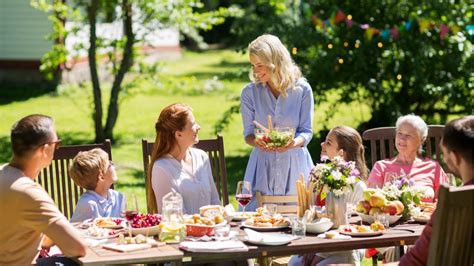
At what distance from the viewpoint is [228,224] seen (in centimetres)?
537

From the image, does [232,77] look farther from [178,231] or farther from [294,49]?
[178,231]

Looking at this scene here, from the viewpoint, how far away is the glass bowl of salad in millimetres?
6270

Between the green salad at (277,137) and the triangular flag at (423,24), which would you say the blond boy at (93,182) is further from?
the triangular flag at (423,24)

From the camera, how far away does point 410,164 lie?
21.4ft

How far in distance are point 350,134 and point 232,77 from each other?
518 cm

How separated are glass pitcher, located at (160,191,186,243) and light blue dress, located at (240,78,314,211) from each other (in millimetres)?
1480

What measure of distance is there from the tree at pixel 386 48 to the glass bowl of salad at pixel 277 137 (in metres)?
4.81

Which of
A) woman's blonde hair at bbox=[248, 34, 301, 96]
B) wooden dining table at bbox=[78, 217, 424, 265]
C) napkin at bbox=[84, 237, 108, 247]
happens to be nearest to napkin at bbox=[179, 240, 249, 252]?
wooden dining table at bbox=[78, 217, 424, 265]

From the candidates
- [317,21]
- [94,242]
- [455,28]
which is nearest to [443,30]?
[455,28]

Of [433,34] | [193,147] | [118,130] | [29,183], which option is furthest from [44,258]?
[118,130]

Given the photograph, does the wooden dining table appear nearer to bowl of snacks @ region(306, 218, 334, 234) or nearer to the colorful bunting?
bowl of snacks @ region(306, 218, 334, 234)

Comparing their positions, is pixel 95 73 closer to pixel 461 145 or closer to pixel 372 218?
pixel 372 218

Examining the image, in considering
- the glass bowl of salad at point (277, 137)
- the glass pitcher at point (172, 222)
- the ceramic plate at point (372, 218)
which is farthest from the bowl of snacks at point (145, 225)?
the glass bowl of salad at point (277, 137)

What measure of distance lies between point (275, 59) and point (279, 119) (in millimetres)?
454
